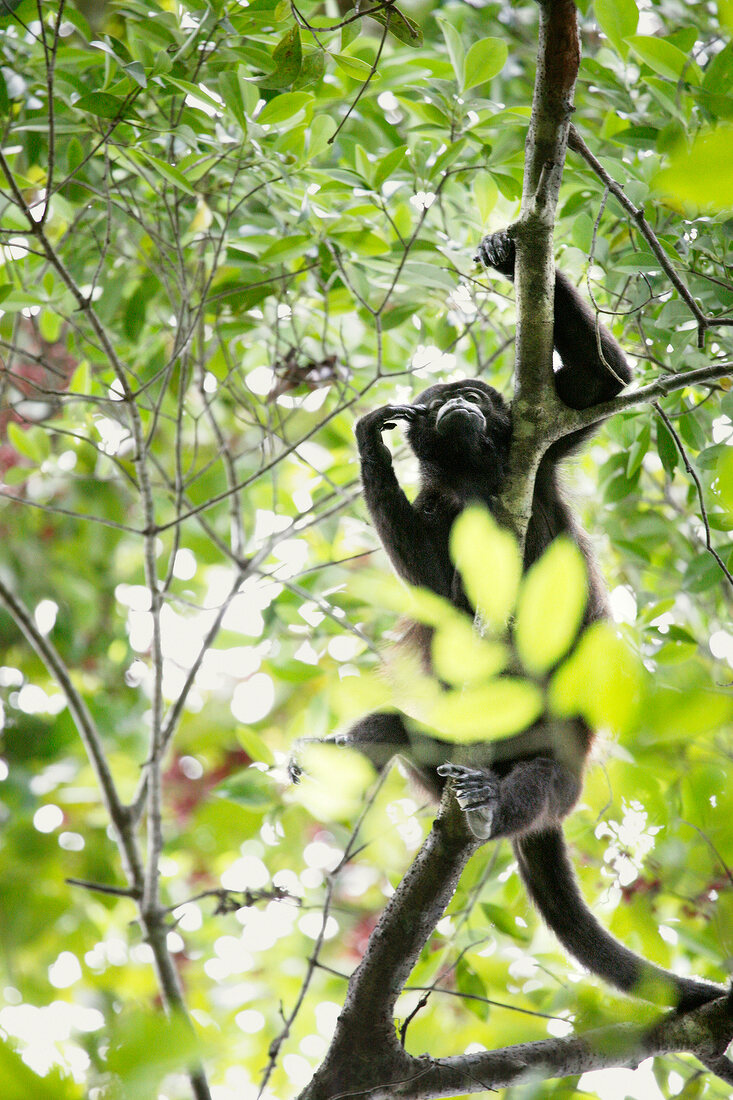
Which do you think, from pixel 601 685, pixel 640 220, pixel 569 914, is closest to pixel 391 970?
pixel 569 914

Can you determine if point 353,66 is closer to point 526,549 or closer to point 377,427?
point 377,427

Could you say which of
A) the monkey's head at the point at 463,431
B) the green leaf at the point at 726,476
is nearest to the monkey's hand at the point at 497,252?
the monkey's head at the point at 463,431

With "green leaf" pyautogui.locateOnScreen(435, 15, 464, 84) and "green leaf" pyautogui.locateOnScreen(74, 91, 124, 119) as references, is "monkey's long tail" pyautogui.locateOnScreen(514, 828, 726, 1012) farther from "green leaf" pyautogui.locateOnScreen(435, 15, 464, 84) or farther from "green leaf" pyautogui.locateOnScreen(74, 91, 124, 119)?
"green leaf" pyautogui.locateOnScreen(74, 91, 124, 119)

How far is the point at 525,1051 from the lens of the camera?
2725 millimetres

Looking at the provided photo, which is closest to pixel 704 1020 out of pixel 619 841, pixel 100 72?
pixel 619 841

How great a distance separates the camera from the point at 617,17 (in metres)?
2.78

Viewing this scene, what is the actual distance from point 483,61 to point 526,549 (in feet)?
6.00

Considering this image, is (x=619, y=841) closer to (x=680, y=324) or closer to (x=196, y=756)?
(x=680, y=324)

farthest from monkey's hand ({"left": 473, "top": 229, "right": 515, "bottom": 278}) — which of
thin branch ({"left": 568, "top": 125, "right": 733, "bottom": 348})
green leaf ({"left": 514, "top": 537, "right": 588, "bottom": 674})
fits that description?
green leaf ({"left": 514, "top": 537, "right": 588, "bottom": 674})

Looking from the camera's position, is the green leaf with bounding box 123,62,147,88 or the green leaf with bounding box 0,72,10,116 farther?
the green leaf with bounding box 0,72,10,116

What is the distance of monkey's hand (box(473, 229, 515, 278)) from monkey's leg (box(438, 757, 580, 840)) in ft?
6.09

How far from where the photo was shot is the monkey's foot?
2758 millimetres

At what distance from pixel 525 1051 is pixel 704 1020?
25.5 inches

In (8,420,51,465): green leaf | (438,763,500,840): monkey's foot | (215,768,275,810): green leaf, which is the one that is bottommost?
(438,763,500,840): monkey's foot
